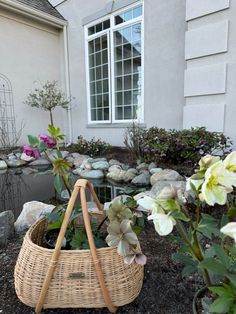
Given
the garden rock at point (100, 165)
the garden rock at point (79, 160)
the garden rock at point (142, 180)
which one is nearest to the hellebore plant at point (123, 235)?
the garden rock at point (142, 180)

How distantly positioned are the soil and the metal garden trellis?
482 centimetres

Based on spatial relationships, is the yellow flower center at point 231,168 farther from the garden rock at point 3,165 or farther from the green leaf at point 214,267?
the garden rock at point 3,165

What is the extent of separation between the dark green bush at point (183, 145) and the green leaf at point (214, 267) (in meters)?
2.81

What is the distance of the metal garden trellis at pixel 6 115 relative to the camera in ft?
→ 18.9

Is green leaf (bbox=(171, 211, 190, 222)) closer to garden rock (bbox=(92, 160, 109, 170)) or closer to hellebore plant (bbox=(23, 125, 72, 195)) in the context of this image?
hellebore plant (bbox=(23, 125, 72, 195))

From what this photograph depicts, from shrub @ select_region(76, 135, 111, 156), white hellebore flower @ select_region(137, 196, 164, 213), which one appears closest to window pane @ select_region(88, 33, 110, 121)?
shrub @ select_region(76, 135, 111, 156)

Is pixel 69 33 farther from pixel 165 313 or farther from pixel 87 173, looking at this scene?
pixel 165 313

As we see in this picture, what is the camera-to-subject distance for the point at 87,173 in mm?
4008

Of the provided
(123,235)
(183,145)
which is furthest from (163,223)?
(183,145)

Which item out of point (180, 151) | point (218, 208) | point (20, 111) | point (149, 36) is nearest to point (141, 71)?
point (149, 36)

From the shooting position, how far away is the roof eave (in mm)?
5367

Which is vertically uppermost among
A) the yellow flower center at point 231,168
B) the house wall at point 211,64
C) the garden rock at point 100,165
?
the house wall at point 211,64

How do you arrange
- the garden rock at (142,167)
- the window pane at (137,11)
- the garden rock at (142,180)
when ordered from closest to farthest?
the garden rock at (142,180) < the garden rock at (142,167) < the window pane at (137,11)

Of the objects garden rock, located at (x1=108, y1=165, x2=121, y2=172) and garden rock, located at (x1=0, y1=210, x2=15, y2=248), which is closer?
garden rock, located at (x1=0, y1=210, x2=15, y2=248)
